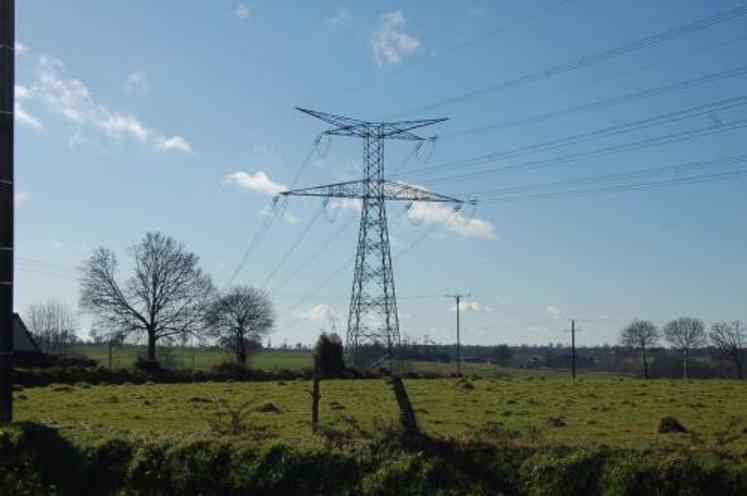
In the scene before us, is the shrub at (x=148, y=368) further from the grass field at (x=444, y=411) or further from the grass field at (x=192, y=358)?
the grass field at (x=444, y=411)

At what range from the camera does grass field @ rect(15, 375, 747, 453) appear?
19.2m

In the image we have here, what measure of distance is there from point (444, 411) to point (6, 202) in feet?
53.5

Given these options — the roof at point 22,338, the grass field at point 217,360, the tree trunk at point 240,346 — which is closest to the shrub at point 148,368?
the grass field at point 217,360

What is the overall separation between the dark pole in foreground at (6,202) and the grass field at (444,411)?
1253 millimetres

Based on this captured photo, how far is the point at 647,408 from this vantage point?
31453mm

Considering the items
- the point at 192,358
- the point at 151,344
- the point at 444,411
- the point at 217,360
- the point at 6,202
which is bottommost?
the point at 192,358

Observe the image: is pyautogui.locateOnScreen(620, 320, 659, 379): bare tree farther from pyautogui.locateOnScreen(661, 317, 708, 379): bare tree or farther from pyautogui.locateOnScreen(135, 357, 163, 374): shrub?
pyautogui.locateOnScreen(135, 357, 163, 374): shrub

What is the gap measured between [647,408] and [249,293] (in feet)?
251

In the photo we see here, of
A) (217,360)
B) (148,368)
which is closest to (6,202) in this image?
(148,368)

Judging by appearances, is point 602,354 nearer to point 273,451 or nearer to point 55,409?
point 55,409

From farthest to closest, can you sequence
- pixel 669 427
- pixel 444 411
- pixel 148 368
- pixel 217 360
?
pixel 217 360 → pixel 148 368 → pixel 444 411 → pixel 669 427

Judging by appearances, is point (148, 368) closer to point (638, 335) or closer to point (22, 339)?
point (22, 339)

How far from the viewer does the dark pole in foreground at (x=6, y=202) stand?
56.5ft

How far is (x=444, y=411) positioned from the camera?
2902 cm
